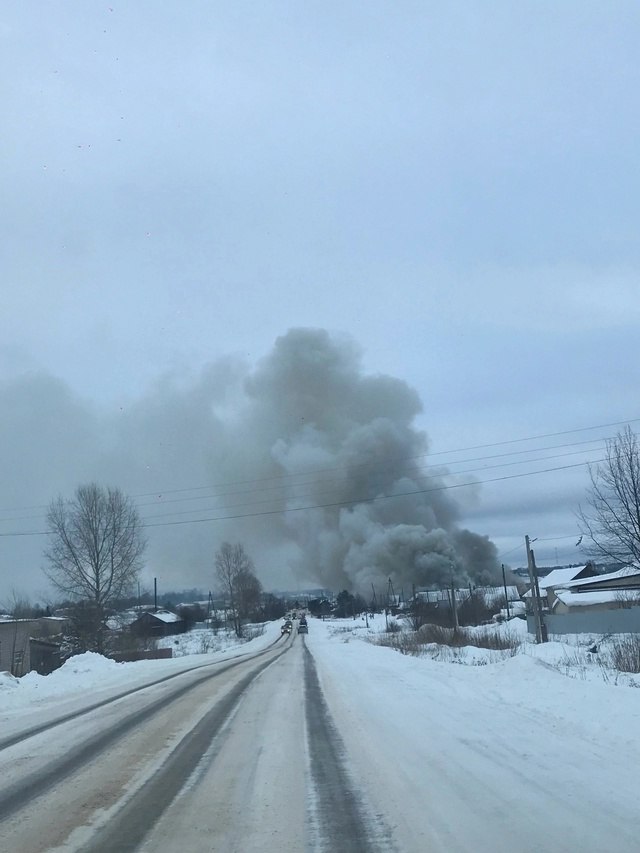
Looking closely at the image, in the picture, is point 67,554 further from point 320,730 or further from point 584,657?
point 320,730

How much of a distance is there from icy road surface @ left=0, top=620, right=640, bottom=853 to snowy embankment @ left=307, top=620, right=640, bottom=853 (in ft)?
0.07

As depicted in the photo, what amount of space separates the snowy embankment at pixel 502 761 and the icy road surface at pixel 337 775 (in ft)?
0.07

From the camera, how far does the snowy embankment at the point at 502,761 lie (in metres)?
4.85

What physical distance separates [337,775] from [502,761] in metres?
1.56

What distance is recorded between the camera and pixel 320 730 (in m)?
9.53

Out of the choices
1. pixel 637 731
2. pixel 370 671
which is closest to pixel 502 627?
pixel 370 671

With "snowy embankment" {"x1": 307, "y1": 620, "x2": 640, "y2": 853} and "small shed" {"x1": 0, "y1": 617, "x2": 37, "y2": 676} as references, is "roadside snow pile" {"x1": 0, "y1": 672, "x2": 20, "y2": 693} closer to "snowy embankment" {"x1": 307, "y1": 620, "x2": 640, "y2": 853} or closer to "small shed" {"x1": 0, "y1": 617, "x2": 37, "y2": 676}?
"snowy embankment" {"x1": 307, "y1": 620, "x2": 640, "y2": 853}

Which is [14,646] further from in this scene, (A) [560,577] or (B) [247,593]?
(A) [560,577]

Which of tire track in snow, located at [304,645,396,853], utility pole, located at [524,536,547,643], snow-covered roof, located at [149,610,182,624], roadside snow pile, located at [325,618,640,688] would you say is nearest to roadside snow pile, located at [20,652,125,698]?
roadside snow pile, located at [325,618,640,688]

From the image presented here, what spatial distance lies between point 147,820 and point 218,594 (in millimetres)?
76379

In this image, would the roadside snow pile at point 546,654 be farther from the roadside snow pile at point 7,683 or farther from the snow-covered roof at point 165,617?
the snow-covered roof at point 165,617

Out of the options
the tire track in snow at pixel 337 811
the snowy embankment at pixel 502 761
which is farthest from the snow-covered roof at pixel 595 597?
the tire track in snow at pixel 337 811

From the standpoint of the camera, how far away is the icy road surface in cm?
486

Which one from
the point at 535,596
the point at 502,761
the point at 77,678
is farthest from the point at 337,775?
the point at 535,596
